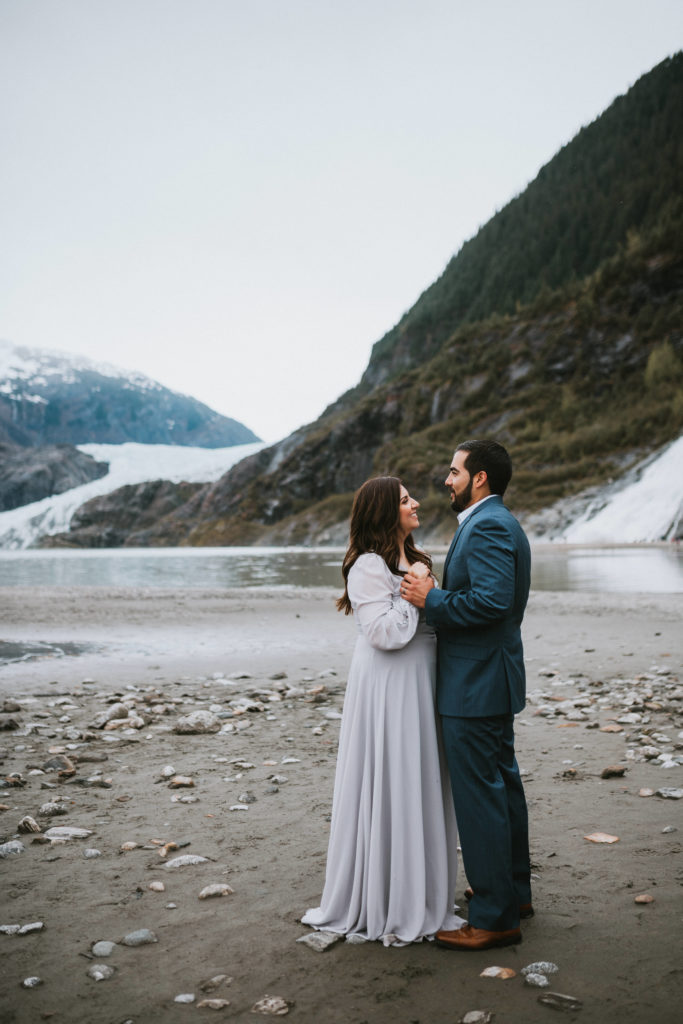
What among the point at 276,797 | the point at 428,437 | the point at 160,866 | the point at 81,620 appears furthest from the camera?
the point at 428,437

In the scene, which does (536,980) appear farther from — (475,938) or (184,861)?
(184,861)

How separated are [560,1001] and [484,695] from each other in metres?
1.25

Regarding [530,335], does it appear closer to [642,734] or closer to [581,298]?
[581,298]

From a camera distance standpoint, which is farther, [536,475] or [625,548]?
[536,475]

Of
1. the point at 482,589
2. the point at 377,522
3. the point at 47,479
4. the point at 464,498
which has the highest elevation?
the point at 47,479

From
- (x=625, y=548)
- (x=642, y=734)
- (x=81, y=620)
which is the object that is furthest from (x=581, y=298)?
(x=642, y=734)

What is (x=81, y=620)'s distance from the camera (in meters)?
19.6

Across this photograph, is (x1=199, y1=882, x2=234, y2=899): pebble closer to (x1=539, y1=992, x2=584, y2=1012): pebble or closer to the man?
the man

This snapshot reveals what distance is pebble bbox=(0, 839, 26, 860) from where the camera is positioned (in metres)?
4.93

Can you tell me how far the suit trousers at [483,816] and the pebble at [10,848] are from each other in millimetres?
2974

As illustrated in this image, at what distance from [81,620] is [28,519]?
150581mm

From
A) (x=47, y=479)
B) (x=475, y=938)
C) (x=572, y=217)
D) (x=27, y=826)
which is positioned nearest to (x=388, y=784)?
(x=475, y=938)

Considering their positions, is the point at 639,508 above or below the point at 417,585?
above

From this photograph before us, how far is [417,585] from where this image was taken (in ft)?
12.4
